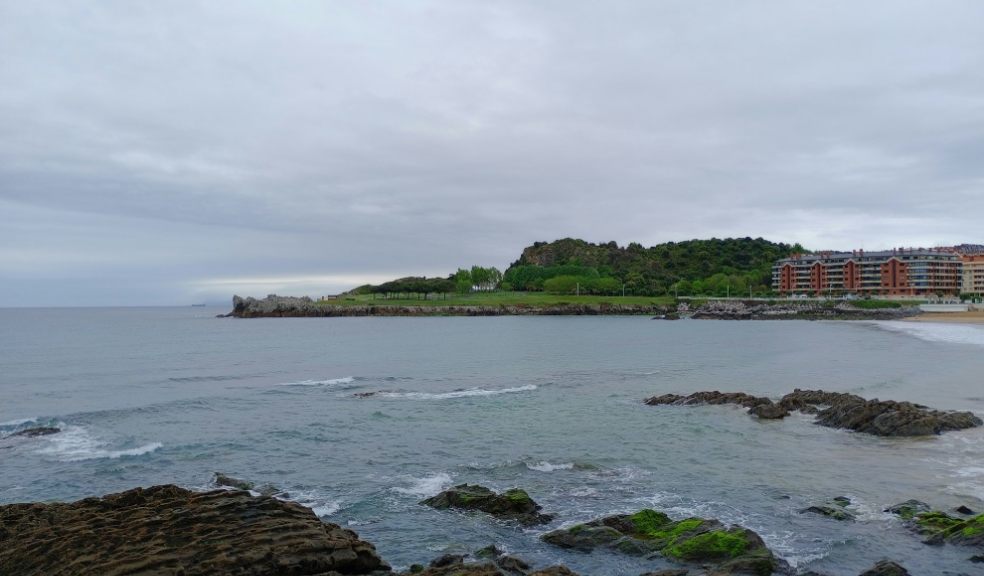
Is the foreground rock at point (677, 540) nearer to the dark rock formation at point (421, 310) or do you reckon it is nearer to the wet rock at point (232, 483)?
the wet rock at point (232, 483)

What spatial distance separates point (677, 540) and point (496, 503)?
16.7 ft

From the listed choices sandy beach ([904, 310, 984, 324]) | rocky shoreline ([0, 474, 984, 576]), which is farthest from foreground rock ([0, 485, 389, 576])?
sandy beach ([904, 310, 984, 324])

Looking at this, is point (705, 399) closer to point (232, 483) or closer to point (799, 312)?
point (232, 483)

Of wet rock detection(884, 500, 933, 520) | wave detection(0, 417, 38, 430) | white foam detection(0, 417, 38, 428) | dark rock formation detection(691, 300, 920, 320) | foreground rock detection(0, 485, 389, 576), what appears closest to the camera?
foreground rock detection(0, 485, 389, 576)

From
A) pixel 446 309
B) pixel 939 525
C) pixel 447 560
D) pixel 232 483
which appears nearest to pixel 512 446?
pixel 232 483

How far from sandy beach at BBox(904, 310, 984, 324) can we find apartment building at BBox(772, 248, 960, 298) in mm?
49510

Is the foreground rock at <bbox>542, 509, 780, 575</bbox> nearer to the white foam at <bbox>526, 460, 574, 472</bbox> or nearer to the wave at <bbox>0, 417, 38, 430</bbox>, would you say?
the white foam at <bbox>526, 460, 574, 472</bbox>

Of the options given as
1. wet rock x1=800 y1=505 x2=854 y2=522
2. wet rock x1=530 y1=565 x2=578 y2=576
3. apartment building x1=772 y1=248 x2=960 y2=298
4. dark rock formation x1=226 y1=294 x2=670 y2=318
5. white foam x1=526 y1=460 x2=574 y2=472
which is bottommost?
white foam x1=526 y1=460 x2=574 y2=472

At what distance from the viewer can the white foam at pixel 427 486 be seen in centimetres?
2097

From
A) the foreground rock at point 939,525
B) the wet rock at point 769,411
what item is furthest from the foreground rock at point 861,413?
the foreground rock at point 939,525

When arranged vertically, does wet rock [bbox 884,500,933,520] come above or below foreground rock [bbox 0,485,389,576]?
below

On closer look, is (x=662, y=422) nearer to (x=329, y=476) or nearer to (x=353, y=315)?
(x=329, y=476)

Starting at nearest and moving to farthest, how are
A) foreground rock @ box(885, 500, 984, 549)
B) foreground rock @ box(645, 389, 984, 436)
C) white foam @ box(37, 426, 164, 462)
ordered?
foreground rock @ box(885, 500, 984, 549) < white foam @ box(37, 426, 164, 462) < foreground rock @ box(645, 389, 984, 436)

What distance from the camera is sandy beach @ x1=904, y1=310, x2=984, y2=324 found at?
373ft
